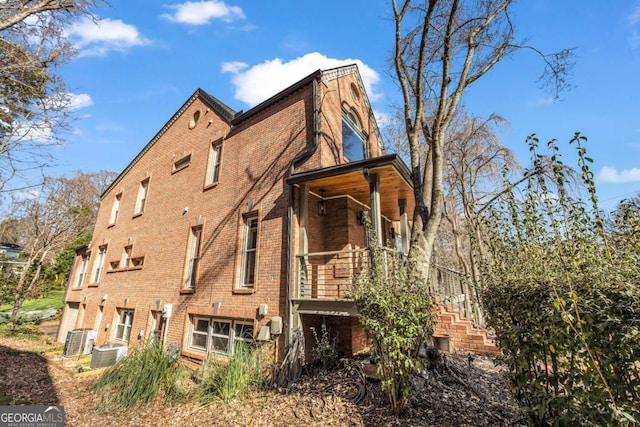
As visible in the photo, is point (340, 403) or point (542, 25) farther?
point (542, 25)

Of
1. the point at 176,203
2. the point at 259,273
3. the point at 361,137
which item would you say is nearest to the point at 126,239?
the point at 176,203

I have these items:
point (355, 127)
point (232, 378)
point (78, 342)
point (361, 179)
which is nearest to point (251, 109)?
point (355, 127)

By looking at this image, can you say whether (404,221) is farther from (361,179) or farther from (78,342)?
(78,342)

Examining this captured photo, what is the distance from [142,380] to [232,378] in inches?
86.0

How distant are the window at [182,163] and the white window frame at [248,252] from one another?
5.22 metres

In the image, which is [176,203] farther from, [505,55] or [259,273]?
[505,55]

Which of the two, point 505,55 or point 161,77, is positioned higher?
point 161,77

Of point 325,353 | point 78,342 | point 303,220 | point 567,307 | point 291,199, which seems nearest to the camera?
point 567,307

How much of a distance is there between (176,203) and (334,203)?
23.5 ft

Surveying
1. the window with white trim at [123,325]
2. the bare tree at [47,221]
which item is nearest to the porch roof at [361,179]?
the window with white trim at [123,325]

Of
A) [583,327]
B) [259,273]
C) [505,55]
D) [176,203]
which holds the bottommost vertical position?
[583,327]

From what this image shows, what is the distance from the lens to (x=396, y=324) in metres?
4.40

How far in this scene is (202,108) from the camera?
12.8 meters

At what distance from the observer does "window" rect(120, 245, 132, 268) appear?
13945mm
